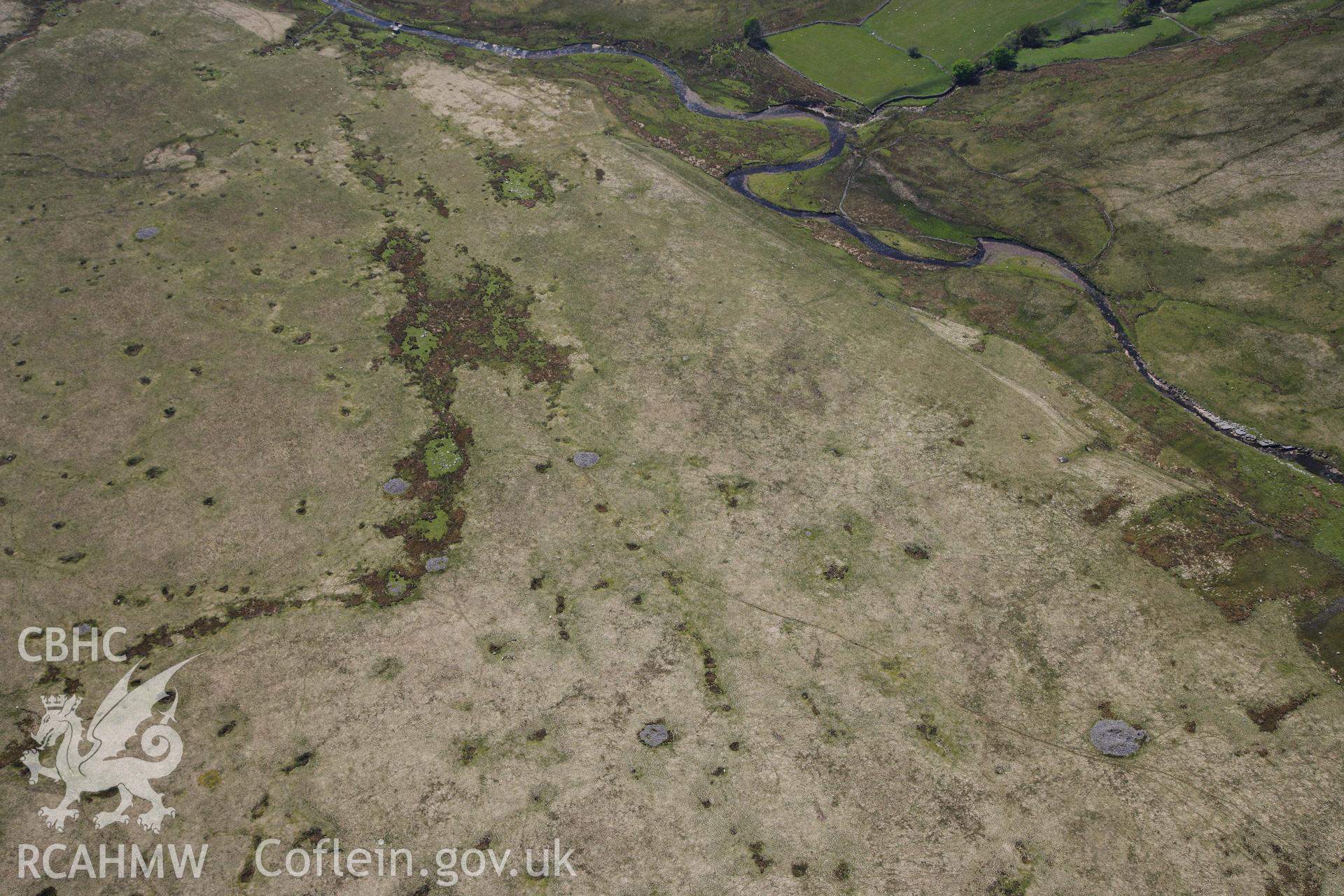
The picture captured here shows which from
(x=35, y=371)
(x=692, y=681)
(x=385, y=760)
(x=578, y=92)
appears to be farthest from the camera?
(x=578, y=92)

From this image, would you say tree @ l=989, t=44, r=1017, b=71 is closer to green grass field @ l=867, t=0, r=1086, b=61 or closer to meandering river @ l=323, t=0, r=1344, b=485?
green grass field @ l=867, t=0, r=1086, b=61

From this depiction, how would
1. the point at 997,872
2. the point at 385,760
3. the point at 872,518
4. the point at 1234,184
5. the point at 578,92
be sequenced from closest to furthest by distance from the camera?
the point at 997,872
the point at 385,760
the point at 872,518
the point at 1234,184
the point at 578,92

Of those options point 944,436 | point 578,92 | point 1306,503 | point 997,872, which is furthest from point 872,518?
point 578,92

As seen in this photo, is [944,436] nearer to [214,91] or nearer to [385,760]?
[385,760]

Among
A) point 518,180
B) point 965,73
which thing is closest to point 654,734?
point 518,180

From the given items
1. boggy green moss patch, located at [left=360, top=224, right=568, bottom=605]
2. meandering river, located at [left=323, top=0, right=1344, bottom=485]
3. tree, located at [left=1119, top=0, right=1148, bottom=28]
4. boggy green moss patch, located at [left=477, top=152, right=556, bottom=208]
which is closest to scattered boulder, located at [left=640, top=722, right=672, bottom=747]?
boggy green moss patch, located at [left=360, top=224, right=568, bottom=605]

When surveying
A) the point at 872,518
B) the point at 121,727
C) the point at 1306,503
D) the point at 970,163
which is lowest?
the point at 121,727

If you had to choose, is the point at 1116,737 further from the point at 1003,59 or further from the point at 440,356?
the point at 1003,59
